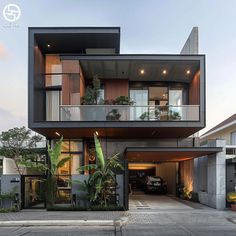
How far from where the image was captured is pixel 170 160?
2588 cm

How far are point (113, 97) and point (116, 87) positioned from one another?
71cm

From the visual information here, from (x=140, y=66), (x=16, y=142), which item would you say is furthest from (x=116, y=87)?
(x=16, y=142)

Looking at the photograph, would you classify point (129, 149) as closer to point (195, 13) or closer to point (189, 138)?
point (189, 138)

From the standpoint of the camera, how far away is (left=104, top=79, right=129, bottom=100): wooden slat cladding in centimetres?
2336

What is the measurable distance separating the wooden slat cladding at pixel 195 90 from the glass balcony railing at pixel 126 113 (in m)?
1.32

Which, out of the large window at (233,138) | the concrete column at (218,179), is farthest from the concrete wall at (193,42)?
the large window at (233,138)

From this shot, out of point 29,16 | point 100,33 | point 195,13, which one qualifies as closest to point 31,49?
point 29,16

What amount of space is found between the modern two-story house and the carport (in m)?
0.06

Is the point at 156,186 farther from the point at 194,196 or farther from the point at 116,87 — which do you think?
the point at 116,87

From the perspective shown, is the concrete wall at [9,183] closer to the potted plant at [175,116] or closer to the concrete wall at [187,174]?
the potted plant at [175,116]

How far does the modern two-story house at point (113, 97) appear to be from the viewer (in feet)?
64.8

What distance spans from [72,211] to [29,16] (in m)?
10.8

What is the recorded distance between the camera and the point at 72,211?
703 inches

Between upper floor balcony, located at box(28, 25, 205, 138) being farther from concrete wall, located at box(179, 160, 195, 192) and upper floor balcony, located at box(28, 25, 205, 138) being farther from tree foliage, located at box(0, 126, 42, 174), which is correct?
tree foliage, located at box(0, 126, 42, 174)
